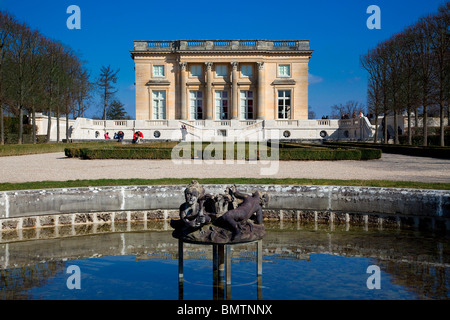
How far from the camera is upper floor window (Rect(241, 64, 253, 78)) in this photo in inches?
1855

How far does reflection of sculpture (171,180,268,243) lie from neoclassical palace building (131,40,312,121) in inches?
1650

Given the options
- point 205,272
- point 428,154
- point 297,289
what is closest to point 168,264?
point 205,272

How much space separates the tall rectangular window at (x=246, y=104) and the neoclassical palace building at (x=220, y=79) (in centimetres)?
11

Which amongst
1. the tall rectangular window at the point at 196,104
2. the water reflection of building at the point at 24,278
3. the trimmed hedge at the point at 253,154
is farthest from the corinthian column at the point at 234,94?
the water reflection of building at the point at 24,278

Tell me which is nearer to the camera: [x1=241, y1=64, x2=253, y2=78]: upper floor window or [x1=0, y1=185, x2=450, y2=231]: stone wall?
[x1=0, y1=185, x2=450, y2=231]: stone wall

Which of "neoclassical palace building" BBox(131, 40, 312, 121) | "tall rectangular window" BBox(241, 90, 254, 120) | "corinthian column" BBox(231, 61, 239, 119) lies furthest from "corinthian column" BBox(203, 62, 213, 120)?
"tall rectangular window" BBox(241, 90, 254, 120)

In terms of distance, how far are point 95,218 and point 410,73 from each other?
2947cm

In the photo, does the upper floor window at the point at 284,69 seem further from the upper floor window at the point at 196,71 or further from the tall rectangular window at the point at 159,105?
the tall rectangular window at the point at 159,105

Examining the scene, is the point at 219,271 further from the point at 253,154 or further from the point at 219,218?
the point at 253,154

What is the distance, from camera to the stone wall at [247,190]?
7.64 meters

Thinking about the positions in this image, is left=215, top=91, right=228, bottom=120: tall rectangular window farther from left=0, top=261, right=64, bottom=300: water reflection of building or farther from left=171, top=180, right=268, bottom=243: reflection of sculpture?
left=171, top=180, right=268, bottom=243: reflection of sculpture

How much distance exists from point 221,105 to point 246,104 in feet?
9.17

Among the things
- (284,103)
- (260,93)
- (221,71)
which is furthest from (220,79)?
(284,103)

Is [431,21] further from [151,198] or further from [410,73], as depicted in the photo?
[151,198]
